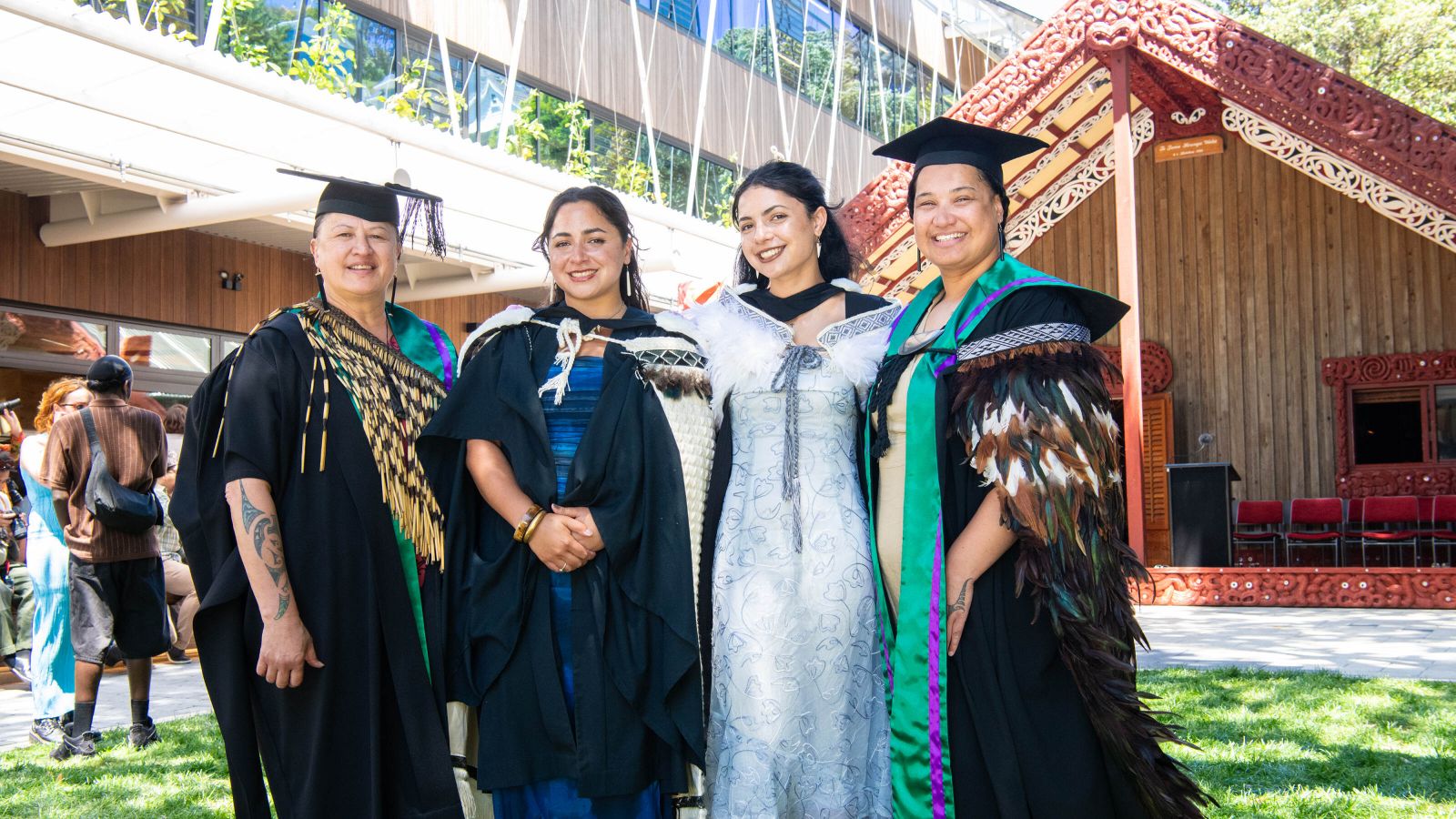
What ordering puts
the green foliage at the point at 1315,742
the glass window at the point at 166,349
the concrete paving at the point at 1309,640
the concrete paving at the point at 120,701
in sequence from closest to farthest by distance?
1. the green foliage at the point at 1315,742
2. the concrete paving at the point at 120,701
3. the concrete paving at the point at 1309,640
4. the glass window at the point at 166,349

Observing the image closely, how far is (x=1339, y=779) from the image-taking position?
4.50 m

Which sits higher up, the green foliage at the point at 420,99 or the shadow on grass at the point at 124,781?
the green foliage at the point at 420,99

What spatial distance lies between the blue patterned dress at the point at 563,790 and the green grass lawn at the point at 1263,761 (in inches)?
79.3

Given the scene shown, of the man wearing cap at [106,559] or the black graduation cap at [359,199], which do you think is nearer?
the black graduation cap at [359,199]

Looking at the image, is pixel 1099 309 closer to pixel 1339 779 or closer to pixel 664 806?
pixel 664 806

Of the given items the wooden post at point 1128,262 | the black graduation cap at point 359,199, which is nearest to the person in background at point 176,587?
the black graduation cap at point 359,199

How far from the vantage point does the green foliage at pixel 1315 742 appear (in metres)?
4.20

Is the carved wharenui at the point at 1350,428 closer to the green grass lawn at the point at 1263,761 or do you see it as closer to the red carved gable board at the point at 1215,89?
the red carved gable board at the point at 1215,89

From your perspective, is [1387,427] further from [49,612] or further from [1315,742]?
[49,612]

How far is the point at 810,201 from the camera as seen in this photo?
3568 millimetres

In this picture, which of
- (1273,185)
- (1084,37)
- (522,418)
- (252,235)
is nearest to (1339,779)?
(522,418)

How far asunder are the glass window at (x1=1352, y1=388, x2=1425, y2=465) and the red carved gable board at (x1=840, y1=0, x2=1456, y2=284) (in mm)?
3786

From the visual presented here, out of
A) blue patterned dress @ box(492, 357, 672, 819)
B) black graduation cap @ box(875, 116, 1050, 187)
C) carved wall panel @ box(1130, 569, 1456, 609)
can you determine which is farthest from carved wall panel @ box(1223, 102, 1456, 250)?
blue patterned dress @ box(492, 357, 672, 819)

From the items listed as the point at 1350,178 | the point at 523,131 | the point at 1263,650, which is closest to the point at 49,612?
the point at 1263,650
